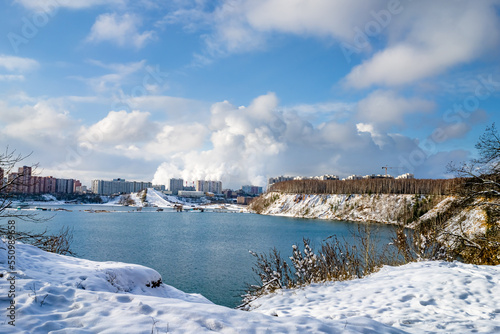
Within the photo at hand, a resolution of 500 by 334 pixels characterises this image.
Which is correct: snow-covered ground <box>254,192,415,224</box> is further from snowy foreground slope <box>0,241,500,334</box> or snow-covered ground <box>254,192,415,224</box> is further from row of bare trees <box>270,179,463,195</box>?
snowy foreground slope <box>0,241,500,334</box>

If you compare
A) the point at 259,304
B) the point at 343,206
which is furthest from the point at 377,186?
the point at 259,304

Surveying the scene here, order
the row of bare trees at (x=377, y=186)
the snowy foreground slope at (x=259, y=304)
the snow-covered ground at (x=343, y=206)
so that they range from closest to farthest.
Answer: the snowy foreground slope at (x=259, y=304) < the snow-covered ground at (x=343, y=206) < the row of bare trees at (x=377, y=186)

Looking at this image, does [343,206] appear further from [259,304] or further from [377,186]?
[259,304]

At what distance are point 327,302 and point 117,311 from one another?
6722 millimetres

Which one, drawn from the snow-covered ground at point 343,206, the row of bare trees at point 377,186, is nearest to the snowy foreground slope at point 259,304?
the snow-covered ground at point 343,206

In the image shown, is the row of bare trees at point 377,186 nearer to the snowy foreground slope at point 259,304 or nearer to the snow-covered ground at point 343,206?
the snow-covered ground at point 343,206

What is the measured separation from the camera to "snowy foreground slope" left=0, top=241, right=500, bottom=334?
5.21 metres

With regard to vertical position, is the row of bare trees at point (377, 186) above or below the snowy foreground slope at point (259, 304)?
above

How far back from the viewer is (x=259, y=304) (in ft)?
36.8

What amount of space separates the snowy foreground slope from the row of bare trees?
107 meters

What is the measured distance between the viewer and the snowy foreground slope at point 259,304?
521 centimetres

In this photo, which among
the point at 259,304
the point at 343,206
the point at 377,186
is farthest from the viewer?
the point at 377,186

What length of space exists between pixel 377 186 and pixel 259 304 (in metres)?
121

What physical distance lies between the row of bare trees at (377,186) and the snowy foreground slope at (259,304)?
10689cm
